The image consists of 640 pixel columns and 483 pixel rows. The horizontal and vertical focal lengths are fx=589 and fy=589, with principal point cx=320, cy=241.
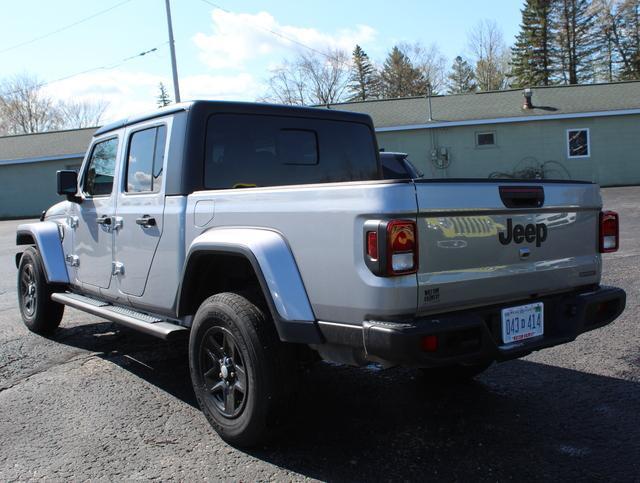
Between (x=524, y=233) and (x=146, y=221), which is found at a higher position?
(x=146, y=221)

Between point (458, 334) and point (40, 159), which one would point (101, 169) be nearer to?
point (458, 334)

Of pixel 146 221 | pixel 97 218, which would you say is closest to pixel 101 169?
pixel 97 218

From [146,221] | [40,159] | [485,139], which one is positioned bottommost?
[146,221]

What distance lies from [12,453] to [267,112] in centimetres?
280

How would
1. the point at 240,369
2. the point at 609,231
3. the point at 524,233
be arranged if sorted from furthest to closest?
the point at 609,231 → the point at 240,369 → the point at 524,233

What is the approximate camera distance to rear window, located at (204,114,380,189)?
409 cm

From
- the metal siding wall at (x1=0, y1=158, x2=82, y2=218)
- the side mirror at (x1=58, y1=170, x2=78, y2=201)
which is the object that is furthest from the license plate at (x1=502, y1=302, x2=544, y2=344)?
the metal siding wall at (x1=0, y1=158, x2=82, y2=218)

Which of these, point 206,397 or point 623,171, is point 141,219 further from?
point 623,171

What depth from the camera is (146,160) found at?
4398mm

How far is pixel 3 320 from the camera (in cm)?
691

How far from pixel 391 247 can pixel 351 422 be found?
5.09ft

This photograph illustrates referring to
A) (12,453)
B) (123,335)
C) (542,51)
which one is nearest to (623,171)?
(123,335)

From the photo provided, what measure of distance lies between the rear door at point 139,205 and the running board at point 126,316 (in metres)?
0.18

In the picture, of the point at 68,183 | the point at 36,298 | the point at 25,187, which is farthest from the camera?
the point at 25,187
